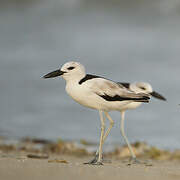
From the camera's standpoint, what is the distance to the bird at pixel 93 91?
20.6ft

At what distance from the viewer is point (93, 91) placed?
6.25 meters

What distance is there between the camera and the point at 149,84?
991 cm

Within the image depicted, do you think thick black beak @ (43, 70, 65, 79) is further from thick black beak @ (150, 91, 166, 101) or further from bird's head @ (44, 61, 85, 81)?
thick black beak @ (150, 91, 166, 101)

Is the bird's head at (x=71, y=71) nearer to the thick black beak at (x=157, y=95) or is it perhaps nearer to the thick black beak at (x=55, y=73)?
the thick black beak at (x=55, y=73)

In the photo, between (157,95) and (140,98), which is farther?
(157,95)

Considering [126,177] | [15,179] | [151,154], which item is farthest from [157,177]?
[151,154]

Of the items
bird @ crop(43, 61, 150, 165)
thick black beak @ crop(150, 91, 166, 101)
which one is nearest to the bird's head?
bird @ crop(43, 61, 150, 165)

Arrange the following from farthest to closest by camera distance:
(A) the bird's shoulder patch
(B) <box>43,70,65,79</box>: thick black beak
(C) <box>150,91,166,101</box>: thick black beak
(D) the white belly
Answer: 1. (C) <box>150,91,166,101</box>: thick black beak
2. (B) <box>43,70,65,79</box>: thick black beak
3. (A) the bird's shoulder patch
4. (D) the white belly

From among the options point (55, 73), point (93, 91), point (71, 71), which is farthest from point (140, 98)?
point (55, 73)

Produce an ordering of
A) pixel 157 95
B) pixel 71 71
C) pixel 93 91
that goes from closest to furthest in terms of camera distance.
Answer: pixel 93 91 < pixel 71 71 < pixel 157 95

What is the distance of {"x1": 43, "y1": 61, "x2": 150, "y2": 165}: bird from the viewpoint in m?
6.27

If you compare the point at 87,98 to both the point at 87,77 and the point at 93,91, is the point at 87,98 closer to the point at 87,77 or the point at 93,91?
the point at 93,91

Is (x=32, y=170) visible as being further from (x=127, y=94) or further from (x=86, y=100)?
(x=127, y=94)

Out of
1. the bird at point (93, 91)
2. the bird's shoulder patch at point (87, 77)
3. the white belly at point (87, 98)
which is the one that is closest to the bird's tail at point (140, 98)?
the bird at point (93, 91)
